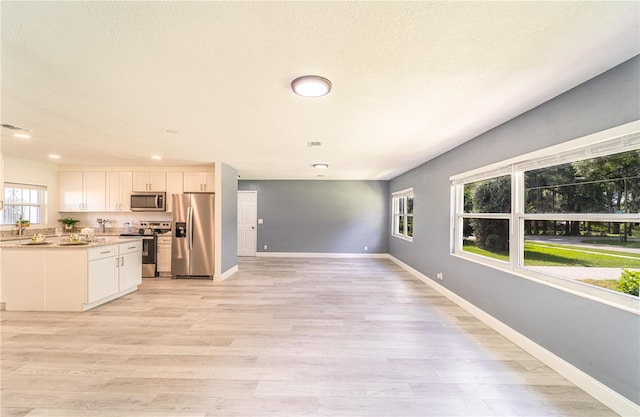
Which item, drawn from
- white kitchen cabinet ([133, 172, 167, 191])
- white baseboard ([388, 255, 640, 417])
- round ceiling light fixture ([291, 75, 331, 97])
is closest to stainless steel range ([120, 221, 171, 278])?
white kitchen cabinet ([133, 172, 167, 191])

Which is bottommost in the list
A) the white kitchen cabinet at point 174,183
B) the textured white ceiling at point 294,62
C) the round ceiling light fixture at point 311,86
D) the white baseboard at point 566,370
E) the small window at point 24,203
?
the white baseboard at point 566,370

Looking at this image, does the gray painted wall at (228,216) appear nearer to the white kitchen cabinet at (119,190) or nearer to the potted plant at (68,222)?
the white kitchen cabinet at (119,190)

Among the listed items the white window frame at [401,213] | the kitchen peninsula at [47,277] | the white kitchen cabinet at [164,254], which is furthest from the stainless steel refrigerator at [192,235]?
the white window frame at [401,213]

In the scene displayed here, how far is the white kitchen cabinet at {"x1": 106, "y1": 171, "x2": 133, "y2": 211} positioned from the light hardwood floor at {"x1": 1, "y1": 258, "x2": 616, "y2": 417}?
256cm

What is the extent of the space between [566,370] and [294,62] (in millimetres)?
3211

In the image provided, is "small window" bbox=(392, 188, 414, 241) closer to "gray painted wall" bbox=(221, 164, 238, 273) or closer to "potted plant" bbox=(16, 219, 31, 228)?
"gray painted wall" bbox=(221, 164, 238, 273)

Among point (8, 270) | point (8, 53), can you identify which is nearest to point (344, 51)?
point (8, 53)

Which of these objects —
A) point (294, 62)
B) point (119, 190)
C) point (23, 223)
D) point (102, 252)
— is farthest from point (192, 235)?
point (294, 62)

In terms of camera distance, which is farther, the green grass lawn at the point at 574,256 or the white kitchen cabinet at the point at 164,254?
the white kitchen cabinet at the point at 164,254

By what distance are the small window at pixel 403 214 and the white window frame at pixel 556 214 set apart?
8.05ft

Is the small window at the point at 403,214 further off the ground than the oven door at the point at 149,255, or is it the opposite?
the small window at the point at 403,214

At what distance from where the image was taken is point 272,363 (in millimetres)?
2268

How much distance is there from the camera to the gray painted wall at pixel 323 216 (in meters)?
7.64

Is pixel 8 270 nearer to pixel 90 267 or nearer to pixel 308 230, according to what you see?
pixel 90 267
